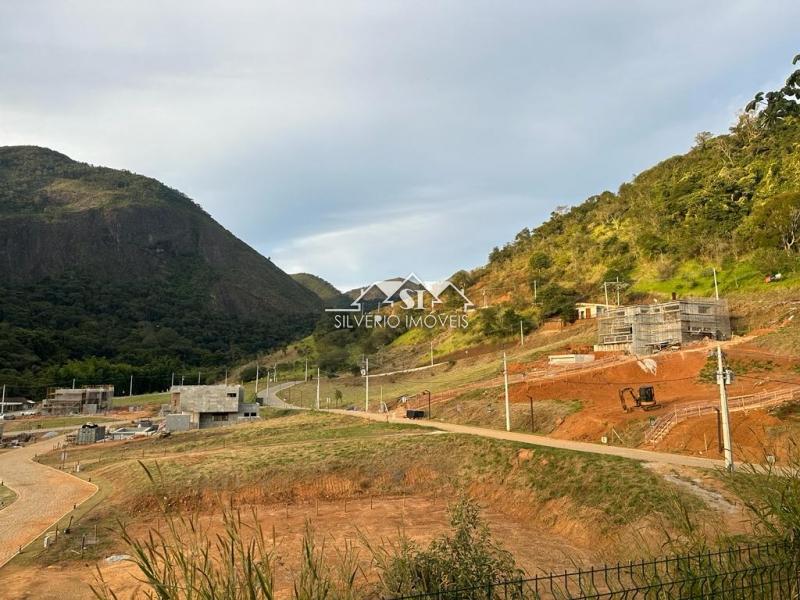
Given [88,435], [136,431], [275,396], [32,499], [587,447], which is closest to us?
[587,447]

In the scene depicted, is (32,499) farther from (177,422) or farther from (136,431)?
(136,431)

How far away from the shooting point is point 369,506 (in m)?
30.5

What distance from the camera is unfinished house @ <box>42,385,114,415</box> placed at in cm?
10056

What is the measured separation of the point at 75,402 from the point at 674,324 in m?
103

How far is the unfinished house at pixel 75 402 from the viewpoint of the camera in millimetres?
100562

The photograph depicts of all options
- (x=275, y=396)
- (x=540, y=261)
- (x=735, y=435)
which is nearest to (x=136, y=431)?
(x=275, y=396)

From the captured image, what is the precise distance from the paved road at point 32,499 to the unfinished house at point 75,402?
52433mm

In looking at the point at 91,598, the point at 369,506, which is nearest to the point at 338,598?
the point at 91,598

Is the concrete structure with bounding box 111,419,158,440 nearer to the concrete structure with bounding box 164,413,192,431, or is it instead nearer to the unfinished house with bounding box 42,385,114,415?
the concrete structure with bounding box 164,413,192,431

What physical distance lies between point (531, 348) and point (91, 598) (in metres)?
68.1

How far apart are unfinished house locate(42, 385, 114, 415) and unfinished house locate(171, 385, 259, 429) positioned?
35.0 meters

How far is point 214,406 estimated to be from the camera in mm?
78500

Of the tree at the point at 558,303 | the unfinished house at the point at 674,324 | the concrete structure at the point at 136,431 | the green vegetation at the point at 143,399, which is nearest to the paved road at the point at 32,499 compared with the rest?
the concrete structure at the point at 136,431

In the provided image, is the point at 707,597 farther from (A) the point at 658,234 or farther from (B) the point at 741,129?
(B) the point at 741,129
